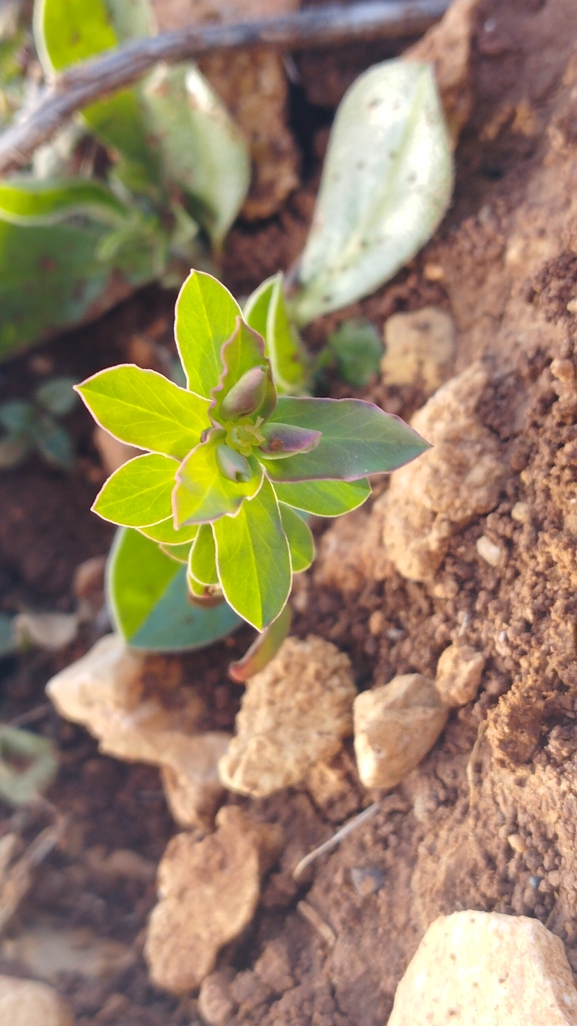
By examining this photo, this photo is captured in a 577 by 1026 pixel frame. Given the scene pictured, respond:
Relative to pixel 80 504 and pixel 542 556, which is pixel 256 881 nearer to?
pixel 542 556

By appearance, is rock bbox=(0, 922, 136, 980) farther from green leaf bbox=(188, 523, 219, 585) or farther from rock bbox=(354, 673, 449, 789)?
green leaf bbox=(188, 523, 219, 585)

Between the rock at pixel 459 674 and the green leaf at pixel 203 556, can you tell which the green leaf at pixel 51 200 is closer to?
the green leaf at pixel 203 556

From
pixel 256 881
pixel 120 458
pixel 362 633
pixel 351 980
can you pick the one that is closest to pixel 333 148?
pixel 120 458

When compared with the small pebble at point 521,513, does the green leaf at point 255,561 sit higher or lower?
higher

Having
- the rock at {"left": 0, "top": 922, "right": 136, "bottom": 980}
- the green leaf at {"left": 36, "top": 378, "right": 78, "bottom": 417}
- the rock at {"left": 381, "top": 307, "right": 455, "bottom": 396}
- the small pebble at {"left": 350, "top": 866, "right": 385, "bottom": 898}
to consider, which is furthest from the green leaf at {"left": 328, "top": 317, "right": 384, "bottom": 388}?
the rock at {"left": 0, "top": 922, "right": 136, "bottom": 980}

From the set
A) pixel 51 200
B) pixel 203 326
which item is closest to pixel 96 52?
pixel 51 200

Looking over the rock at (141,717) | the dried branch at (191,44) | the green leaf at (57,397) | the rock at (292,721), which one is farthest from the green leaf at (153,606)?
the dried branch at (191,44)

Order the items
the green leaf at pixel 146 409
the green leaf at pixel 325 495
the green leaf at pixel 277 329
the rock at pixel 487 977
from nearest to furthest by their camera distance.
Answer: the rock at pixel 487 977, the green leaf at pixel 146 409, the green leaf at pixel 325 495, the green leaf at pixel 277 329
